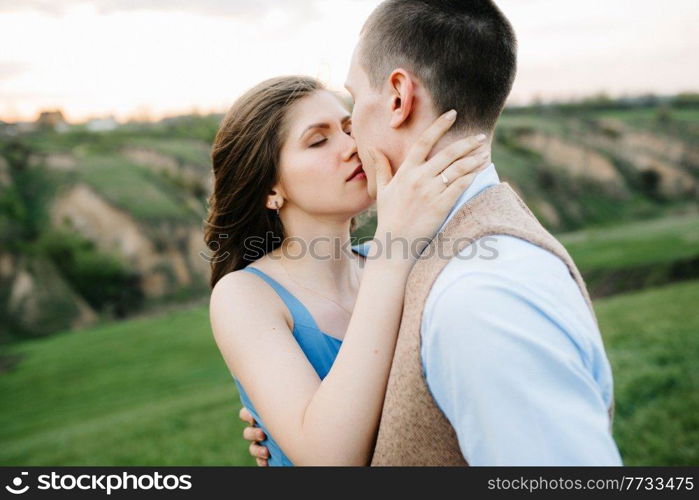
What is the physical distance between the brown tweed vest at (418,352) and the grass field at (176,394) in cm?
487

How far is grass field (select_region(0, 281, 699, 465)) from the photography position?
270 inches

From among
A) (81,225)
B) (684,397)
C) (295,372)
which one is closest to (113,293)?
(81,225)

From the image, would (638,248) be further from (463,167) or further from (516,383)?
(516,383)

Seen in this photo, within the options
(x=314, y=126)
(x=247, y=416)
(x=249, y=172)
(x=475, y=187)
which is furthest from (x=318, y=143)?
(x=247, y=416)

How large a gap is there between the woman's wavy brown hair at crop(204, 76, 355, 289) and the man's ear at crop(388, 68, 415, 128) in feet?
3.58

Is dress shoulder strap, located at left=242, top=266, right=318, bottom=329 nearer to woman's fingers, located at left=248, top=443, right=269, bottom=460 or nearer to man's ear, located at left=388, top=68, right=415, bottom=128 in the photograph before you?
woman's fingers, located at left=248, top=443, right=269, bottom=460

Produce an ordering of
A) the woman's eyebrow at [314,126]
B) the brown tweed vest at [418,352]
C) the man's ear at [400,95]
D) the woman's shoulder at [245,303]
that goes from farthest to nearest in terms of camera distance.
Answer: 1. the woman's eyebrow at [314,126]
2. the woman's shoulder at [245,303]
3. the man's ear at [400,95]
4. the brown tweed vest at [418,352]

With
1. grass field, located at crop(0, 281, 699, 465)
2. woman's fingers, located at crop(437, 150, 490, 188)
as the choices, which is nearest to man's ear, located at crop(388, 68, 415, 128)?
woman's fingers, located at crop(437, 150, 490, 188)

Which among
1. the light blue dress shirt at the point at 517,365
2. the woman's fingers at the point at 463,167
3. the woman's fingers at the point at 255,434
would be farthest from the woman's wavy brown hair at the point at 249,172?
the light blue dress shirt at the point at 517,365

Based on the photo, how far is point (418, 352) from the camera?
5.92 feet

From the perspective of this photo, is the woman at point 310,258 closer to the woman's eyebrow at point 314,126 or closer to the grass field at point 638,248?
the woman's eyebrow at point 314,126

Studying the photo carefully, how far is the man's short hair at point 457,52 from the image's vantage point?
219 cm

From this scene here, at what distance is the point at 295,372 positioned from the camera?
2.45 metres
